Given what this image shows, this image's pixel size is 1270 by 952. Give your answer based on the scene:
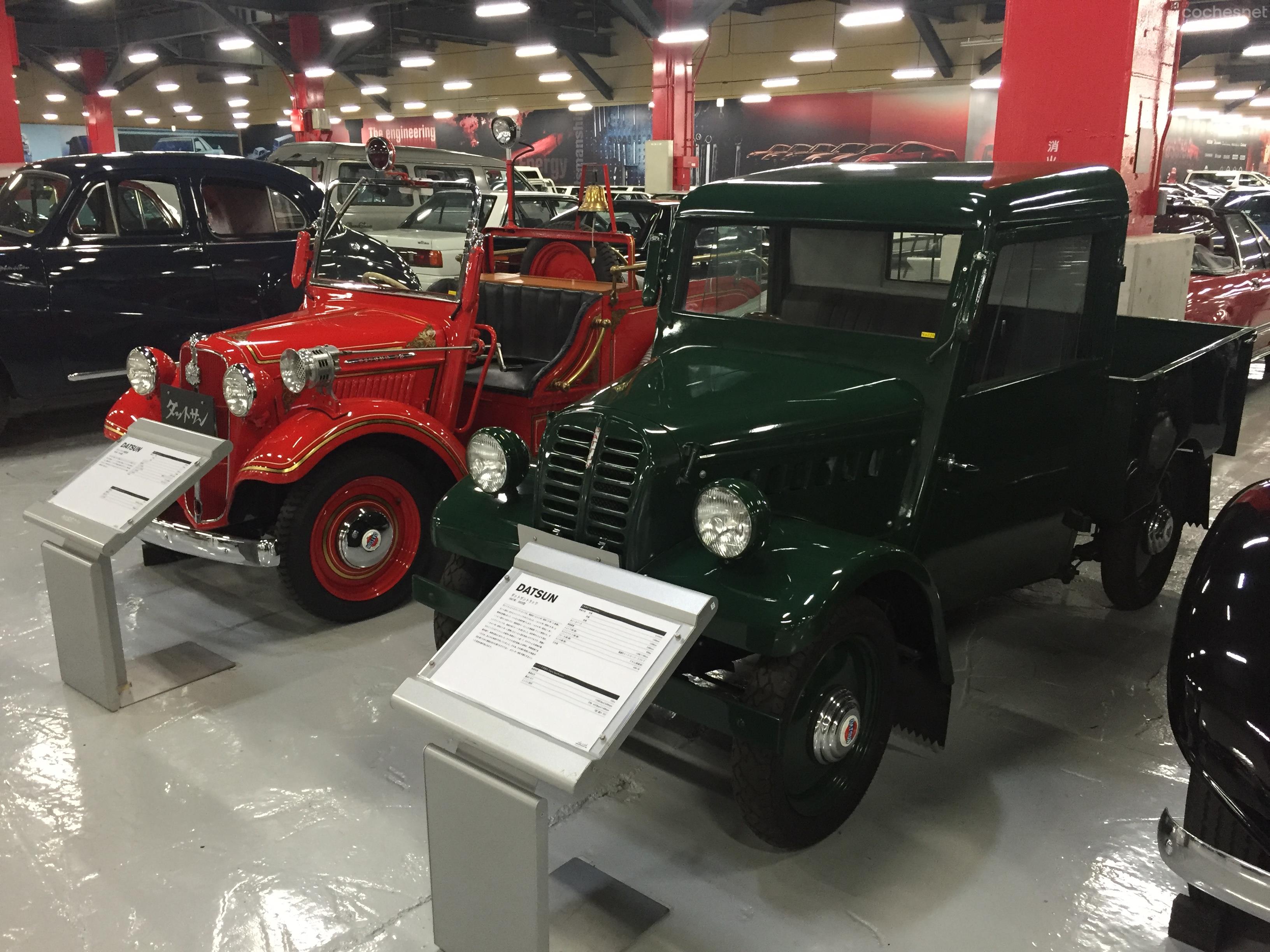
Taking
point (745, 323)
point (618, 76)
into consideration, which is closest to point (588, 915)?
point (745, 323)

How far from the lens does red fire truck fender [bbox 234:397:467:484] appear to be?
3.68m

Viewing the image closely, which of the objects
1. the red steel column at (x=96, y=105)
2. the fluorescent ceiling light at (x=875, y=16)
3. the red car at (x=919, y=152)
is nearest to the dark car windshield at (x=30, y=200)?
the fluorescent ceiling light at (x=875, y=16)

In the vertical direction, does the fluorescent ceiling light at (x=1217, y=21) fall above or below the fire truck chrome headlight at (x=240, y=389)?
above

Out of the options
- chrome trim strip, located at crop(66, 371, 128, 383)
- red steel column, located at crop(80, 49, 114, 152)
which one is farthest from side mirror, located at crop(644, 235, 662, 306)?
red steel column, located at crop(80, 49, 114, 152)

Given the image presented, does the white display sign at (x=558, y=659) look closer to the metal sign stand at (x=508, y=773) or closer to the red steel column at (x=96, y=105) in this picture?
the metal sign stand at (x=508, y=773)

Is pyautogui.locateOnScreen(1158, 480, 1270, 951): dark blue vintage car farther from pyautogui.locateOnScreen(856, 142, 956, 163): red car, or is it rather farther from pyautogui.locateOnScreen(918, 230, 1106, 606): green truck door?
pyautogui.locateOnScreen(856, 142, 956, 163): red car

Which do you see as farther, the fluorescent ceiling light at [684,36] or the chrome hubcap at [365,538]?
the fluorescent ceiling light at [684,36]

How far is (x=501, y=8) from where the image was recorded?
54.4ft

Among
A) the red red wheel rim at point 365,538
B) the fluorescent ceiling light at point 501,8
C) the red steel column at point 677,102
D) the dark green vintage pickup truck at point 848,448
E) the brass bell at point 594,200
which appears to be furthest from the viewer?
the red steel column at point 677,102

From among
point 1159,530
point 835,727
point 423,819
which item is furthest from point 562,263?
point 835,727

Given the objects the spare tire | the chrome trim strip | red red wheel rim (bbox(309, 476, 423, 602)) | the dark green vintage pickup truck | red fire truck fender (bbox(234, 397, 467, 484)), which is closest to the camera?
the dark green vintage pickup truck

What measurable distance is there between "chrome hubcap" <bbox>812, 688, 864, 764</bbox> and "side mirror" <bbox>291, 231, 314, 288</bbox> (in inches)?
136

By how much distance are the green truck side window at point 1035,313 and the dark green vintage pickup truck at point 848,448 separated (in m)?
0.01

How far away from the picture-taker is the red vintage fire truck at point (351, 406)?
3801mm
